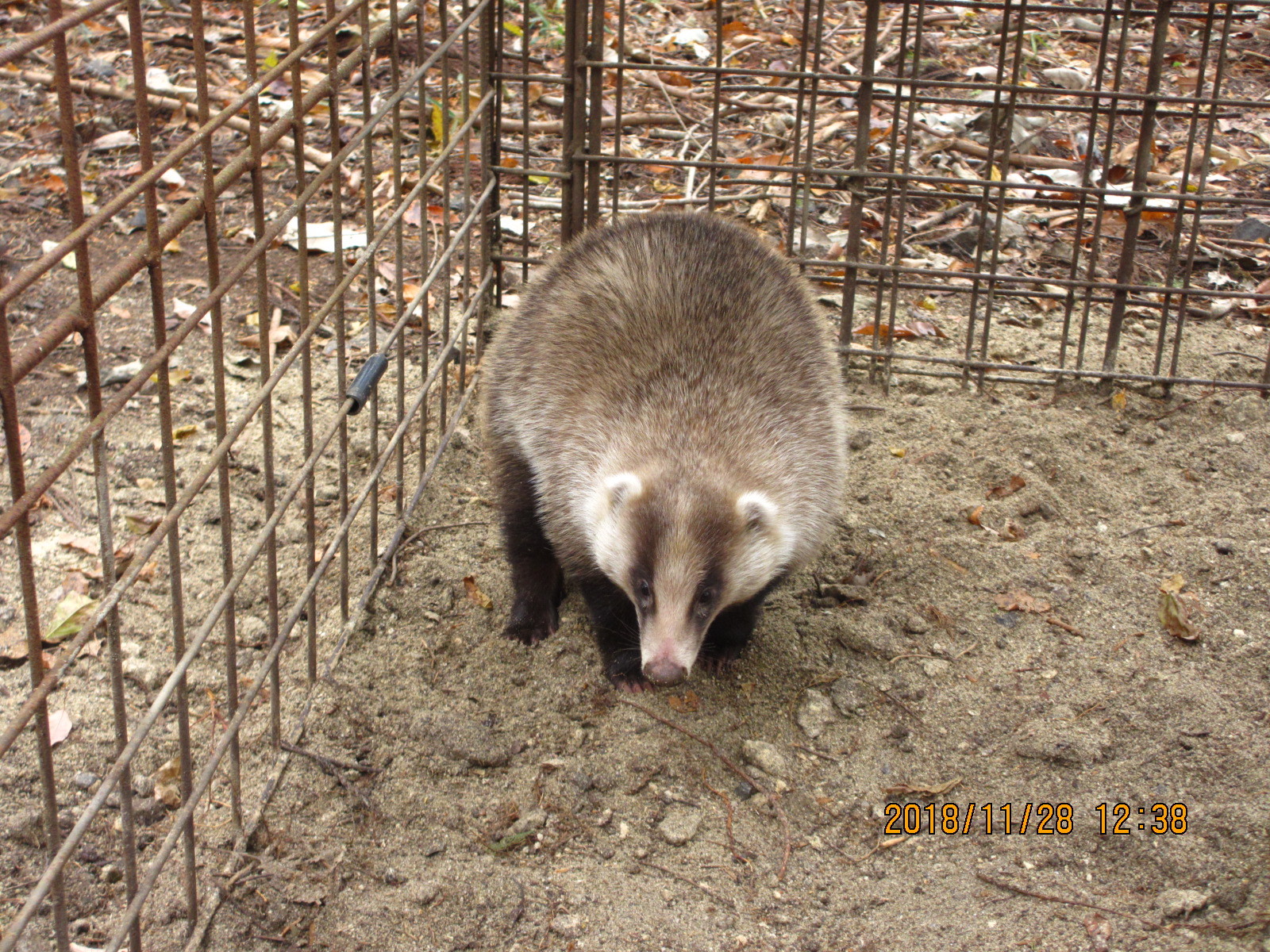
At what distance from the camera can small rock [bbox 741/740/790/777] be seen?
142 inches

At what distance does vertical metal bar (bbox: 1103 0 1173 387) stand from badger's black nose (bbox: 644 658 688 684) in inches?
111

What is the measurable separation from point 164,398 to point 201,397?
Result: 2.73 meters

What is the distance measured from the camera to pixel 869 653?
13.4 feet

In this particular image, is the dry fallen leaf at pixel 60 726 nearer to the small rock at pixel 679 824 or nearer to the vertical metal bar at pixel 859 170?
the small rock at pixel 679 824

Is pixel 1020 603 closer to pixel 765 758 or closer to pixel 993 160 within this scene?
pixel 765 758

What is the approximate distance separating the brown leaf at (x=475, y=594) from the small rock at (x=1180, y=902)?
2.23 m

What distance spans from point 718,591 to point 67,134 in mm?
2242

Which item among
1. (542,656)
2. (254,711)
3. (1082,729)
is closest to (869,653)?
(1082,729)

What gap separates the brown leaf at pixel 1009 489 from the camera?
483cm

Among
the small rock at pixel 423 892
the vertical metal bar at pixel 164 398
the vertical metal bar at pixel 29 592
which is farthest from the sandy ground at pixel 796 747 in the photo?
the vertical metal bar at pixel 29 592

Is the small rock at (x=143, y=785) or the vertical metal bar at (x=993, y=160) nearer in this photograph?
the small rock at (x=143, y=785)

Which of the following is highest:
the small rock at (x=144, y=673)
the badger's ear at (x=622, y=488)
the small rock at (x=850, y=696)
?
the badger's ear at (x=622, y=488)

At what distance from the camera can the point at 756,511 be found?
360 centimetres

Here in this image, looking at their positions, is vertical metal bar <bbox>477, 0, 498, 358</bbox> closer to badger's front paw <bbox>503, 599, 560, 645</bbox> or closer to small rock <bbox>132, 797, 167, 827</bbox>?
badger's front paw <bbox>503, 599, 560, 645</bbox>
